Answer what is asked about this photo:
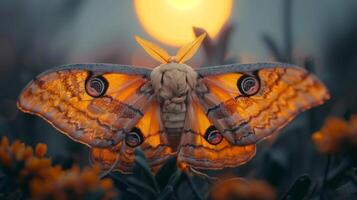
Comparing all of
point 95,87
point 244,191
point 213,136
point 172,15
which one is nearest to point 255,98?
point 213,136

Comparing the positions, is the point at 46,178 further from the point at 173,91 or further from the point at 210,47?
the point at 210,47

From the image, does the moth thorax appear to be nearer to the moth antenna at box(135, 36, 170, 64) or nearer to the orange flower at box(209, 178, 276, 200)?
the moth antenna at box(135, 36, 170, 64)

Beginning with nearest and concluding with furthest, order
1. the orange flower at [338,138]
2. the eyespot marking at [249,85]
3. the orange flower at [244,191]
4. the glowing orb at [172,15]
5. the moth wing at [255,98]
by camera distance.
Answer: the orange flower at [244,191]
the orange flower at [338,138]
the moth wing at [255,98]
the eyespot marking at [249,85]
the glowing orb at [172,15]

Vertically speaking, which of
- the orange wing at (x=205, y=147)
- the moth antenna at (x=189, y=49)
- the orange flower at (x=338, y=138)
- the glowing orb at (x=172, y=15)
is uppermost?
the moth antenna at (x=189, y=49)

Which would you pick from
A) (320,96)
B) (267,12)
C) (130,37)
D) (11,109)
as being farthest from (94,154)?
(267,12)

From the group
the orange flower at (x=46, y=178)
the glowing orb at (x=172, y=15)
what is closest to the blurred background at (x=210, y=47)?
the glowing orb at (x=172, y=15)

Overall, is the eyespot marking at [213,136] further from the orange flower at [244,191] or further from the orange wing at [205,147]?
the orange flower at [244,191]
